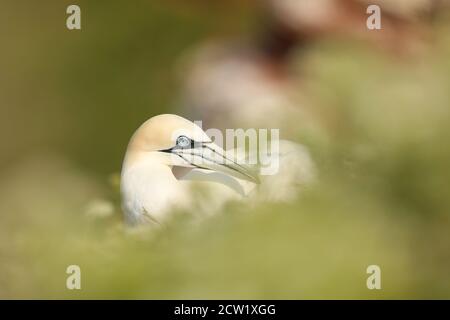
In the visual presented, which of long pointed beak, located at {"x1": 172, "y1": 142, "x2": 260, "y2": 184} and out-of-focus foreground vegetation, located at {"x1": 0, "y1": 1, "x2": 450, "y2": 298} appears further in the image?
long pointed beak, located at {"x1": 172, "y1": 142, "x2": 260, "y2": 184}

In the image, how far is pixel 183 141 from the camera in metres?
0.99

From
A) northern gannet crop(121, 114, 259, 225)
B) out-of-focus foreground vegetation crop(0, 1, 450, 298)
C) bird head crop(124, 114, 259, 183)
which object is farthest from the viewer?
bird head crop(124, 114, 259, 183)

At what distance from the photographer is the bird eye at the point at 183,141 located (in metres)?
0.97

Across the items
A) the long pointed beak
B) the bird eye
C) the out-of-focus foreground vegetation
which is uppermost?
the bird eye

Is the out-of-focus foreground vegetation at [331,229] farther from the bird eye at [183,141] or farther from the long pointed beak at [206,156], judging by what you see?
the bird eye at [183,141]

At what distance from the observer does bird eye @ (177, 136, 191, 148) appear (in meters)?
0.97

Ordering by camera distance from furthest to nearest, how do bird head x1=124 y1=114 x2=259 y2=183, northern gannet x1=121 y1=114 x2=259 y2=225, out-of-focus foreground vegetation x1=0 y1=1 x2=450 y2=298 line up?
1. bird head x1=124 y1=114 x2=259 y2=183
2. northern gannet x1=121 y1=114 x2=259 y2=225
3. out-of-focus foreground vegetation x1=0 y1=1 x2=450 y2=298

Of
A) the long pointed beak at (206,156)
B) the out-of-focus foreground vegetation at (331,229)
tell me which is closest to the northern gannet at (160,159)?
the long pointed beak at (206,156)

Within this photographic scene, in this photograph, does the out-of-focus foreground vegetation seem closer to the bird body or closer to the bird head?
the bird body

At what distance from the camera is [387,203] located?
9.4 inches

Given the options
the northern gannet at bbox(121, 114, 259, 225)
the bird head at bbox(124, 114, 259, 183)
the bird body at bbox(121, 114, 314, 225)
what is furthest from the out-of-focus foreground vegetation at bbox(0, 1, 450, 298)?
the bird head at bbox(124, 114, 259, 183)

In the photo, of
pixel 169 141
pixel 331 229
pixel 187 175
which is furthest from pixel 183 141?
pixel 331 229

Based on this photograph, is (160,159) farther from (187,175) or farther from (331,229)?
(331,229)
